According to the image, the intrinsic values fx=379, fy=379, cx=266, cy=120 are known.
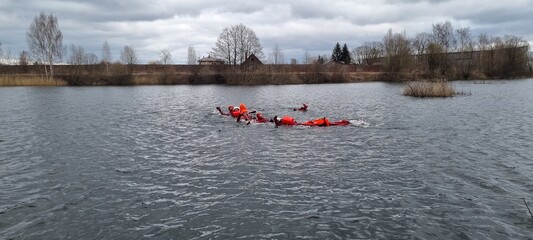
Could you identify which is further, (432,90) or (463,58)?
(463,58)

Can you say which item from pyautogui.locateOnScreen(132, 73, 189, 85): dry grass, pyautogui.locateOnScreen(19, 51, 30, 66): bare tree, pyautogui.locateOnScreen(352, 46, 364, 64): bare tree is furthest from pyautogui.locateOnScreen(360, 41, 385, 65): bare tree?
pyautogui.locateOnScreen(19, 51, 30, 66): bare tree

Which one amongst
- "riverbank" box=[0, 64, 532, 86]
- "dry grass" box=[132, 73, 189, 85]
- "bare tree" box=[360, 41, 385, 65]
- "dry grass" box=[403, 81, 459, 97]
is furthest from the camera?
"bare tree" box=[360, 41, 385, 65]

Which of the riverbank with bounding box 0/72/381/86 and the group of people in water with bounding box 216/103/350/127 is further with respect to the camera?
the riverbank with bounding box 0/72/381/86

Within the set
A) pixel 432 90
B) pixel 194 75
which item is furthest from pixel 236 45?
pixel 432 90

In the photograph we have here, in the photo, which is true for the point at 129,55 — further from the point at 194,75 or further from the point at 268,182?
the point at 268,182

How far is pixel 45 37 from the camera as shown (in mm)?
69625

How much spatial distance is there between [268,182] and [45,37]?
74240 mm

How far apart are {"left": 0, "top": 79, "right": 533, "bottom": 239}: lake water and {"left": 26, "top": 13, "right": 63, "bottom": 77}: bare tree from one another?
59722 millimetres

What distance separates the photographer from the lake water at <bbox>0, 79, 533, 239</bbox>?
7246 millimetres

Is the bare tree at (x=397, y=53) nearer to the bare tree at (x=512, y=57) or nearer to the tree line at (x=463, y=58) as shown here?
the tree line at (x=463, y=58)

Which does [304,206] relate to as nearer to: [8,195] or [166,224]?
[166,224]

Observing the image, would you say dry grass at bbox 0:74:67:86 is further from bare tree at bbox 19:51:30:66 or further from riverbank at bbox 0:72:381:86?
bare tree at bbox 19:51:30:66

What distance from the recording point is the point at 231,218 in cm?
765

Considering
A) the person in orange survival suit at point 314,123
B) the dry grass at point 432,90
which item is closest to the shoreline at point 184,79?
the dry grass at point 432,90
